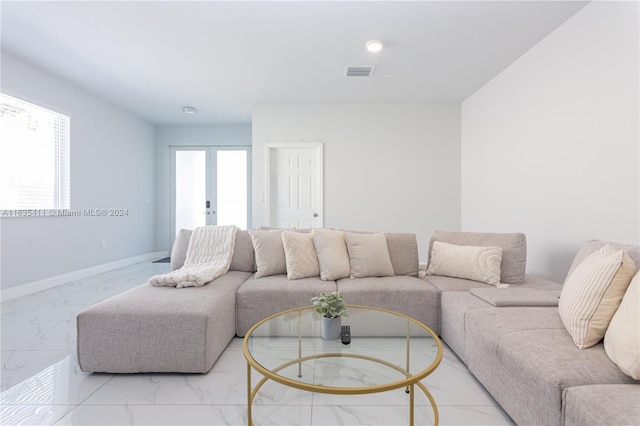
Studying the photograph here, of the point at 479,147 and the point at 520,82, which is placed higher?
the point at 520,82

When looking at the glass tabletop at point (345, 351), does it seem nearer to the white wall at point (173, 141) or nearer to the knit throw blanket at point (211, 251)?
the knit throw blanket at point (211, 251)

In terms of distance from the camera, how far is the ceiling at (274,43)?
2.43 m

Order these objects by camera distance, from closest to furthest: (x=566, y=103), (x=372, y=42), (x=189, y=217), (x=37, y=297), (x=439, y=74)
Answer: (x=566, y=103)
(x=372, y=42)
(x=37, y=297)
(x=439, y=74)
(x=189, y=217)

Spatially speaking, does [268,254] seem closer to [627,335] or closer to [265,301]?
[265,301]

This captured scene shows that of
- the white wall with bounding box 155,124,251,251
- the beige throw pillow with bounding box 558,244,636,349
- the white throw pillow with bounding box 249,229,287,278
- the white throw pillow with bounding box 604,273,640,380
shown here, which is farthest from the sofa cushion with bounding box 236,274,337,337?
the white wall with bounding box 155,124,251,251

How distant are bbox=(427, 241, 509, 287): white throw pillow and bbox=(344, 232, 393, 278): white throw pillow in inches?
16.8

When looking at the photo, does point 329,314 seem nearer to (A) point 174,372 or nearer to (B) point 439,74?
(A) point 174,372

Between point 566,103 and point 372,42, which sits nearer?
point 566,103

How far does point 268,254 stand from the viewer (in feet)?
8.27

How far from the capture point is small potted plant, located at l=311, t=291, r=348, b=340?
4.75 feet

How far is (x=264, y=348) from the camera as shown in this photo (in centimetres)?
138

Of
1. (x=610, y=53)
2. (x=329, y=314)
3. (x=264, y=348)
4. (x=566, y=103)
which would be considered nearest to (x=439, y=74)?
(x=566, y=103)

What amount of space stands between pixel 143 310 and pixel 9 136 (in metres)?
3.19

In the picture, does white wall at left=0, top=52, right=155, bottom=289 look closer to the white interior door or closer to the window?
the window
